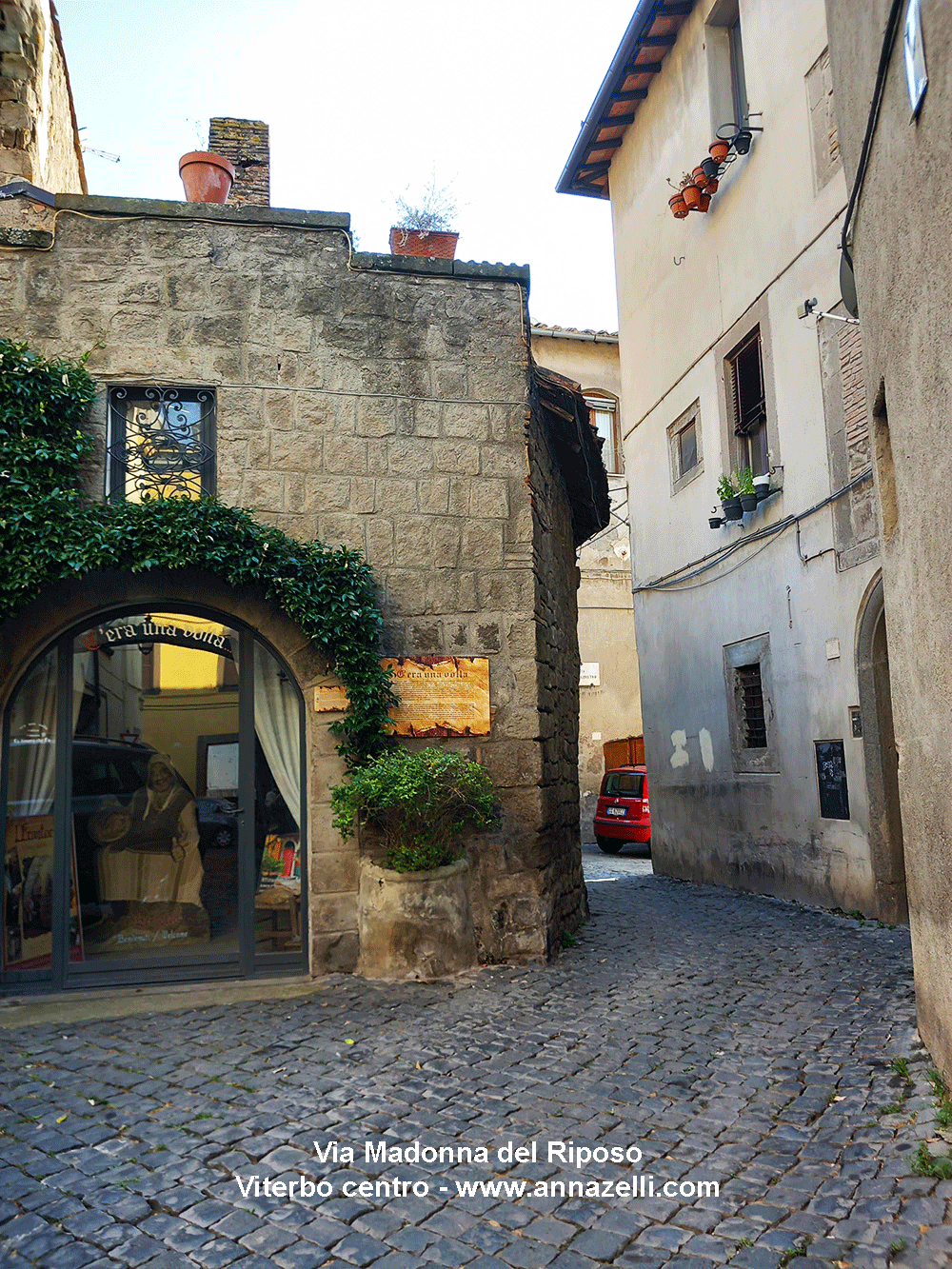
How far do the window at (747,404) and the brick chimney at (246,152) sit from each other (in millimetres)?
5084

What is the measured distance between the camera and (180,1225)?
3.03m

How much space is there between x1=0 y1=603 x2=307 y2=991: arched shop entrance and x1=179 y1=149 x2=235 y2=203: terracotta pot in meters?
2.95

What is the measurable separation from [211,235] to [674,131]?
765 centimetres

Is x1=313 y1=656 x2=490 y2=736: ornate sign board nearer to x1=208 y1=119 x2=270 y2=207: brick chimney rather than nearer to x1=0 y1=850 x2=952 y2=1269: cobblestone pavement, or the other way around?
x1=0 y1=850 x2=952 y2=1269: cobblestone pavement

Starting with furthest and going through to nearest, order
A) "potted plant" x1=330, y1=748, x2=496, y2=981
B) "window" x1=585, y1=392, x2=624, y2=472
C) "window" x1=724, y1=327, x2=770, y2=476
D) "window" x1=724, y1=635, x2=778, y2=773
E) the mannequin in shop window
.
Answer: "window" x1=585, y1=392, x2=624, y2=472, "window" x1=724, y1=327, x2=770, y2=476, "window" x1=724, y1=635, x2=778, y2=773, the mannequin in shop window, "potted plant" x1=330, y1=748, x2=496, y2=981

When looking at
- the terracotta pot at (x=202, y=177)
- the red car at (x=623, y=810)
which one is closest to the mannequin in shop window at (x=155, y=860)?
the terracotta pot at (x=202, y=177)

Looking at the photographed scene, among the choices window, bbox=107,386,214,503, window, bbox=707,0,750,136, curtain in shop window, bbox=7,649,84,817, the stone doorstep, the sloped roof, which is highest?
the sloped roof

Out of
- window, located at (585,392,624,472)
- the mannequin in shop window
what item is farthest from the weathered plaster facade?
window, located at (585,392,624,472)

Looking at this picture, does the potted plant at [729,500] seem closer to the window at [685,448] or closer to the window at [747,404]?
the window at [747,404]

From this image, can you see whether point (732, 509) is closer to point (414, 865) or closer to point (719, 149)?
point (719, 149)

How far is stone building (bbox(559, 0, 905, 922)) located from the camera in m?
8.46

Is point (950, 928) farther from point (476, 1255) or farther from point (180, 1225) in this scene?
point (180, 1225)

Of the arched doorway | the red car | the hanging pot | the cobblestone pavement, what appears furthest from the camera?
the red car

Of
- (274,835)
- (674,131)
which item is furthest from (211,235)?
(674,131)
